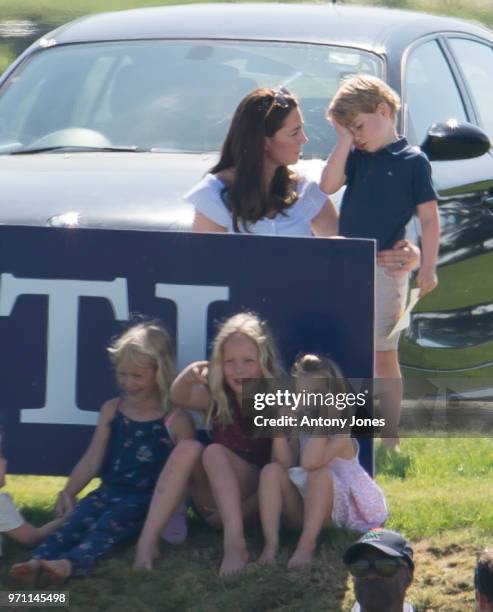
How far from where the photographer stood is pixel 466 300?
7504 mm

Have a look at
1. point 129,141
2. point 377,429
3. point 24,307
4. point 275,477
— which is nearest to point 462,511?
point 377,429

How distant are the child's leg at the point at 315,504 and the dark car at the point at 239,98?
5.55 feet

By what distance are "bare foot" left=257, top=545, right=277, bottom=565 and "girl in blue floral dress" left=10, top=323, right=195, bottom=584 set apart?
458mm

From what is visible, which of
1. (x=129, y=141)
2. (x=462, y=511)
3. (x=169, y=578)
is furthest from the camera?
(x=129, y=141)

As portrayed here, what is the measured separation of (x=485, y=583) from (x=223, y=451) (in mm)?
1796

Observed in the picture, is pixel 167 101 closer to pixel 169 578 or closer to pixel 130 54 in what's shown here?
pixel 130 54

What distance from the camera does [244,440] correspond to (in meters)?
5.39

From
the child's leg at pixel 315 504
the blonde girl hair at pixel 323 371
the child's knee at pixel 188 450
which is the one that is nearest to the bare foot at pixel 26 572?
the child's knee at pixel 188 450

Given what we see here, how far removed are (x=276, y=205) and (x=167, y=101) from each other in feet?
5.27

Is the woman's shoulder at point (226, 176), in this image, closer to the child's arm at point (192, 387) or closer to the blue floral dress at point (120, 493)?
the child's arm at point (192, 387)

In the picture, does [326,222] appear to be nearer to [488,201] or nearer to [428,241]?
[428,241]

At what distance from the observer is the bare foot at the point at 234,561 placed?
514cm

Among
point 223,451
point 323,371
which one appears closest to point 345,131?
point 323,371

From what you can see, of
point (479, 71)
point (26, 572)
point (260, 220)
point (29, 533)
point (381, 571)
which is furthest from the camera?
point (479, 71)
